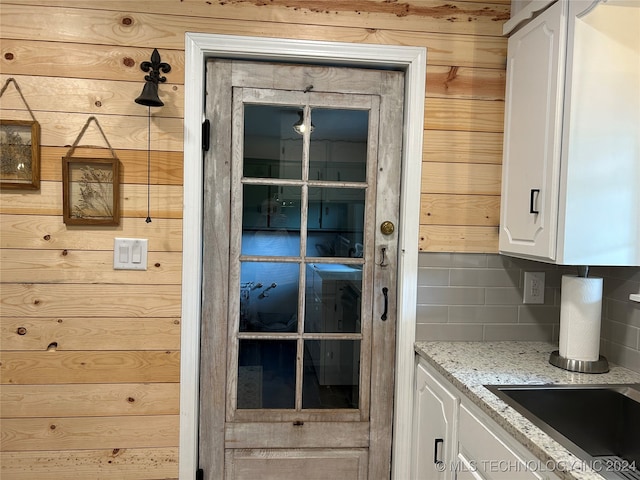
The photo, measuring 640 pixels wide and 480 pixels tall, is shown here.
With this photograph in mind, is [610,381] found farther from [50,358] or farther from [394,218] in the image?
[50,358]

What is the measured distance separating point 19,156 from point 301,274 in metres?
1.13

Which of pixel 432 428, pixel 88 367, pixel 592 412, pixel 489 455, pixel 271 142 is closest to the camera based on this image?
pixel 489 455

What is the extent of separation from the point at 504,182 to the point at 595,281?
19.7 inches

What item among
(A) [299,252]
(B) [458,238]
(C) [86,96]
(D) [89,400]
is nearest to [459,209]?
(B) [458,238]

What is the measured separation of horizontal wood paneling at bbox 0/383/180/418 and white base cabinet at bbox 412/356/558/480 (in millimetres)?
944

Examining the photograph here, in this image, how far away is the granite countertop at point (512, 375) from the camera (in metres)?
1.02

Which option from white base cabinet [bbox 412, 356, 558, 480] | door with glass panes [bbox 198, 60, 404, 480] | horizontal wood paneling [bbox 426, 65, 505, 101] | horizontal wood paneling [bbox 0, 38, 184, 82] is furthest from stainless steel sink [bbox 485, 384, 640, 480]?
horizontal wood paneling [bbox 0, 38, 184, 82]

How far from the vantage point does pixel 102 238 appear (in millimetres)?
1759

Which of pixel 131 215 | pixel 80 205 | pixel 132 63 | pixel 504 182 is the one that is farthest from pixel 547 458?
pixel 132 63

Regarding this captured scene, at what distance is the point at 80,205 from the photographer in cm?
174

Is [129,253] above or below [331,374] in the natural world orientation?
above

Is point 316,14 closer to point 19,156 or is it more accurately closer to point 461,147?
point 461,147

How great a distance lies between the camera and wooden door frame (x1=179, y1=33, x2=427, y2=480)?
1.76m

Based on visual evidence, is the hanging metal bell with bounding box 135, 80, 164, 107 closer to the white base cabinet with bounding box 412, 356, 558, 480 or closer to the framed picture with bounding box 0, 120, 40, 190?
the framed picture with bounding box 0, 120, 40, 190
